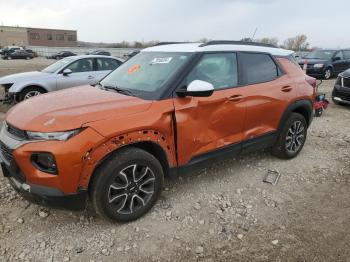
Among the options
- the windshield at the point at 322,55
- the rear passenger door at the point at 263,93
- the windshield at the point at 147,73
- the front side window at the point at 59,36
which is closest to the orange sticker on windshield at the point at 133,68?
the windshield at the point at 147,73

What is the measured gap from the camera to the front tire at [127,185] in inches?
118

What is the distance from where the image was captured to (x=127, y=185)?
127 inches

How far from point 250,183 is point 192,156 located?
114cm

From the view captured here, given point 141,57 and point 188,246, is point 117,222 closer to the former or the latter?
point 188,246

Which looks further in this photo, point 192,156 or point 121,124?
point 192,156

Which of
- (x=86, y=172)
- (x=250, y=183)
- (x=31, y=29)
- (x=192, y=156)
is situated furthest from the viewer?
(x=31, y=29)

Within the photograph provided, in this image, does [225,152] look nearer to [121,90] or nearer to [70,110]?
[121,90]

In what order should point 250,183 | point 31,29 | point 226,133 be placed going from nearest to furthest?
1. point 226,133
2. point 250,183
3. point 31,29

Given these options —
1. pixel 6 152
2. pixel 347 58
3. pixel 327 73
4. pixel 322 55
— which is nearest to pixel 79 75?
pixel 6 152

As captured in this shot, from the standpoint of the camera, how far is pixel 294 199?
3.98 meters

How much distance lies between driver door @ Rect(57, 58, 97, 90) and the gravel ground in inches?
195

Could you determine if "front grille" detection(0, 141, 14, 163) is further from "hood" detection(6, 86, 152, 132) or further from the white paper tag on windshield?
the white paper tag on windshield

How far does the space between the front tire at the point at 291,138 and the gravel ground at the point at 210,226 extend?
1.56 feet

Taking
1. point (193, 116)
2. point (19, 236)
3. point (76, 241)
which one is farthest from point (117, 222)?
point (193, 116)
